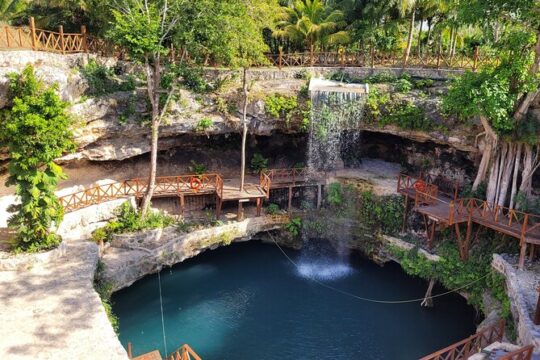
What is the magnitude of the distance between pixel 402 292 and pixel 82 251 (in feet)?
47.4

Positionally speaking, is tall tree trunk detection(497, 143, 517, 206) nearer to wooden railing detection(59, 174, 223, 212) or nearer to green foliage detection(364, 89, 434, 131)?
green foliage detection(364, 89, 434, 131)

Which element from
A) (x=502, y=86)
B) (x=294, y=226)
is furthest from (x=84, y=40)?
(x=502, y=86)

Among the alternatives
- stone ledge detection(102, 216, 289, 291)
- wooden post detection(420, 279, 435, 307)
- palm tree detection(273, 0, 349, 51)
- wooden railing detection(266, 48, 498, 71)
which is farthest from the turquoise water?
palm tree detection(273, 0, 349, 51)

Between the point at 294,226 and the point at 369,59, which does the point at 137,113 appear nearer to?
the point at 294,226

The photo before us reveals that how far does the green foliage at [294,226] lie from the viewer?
82.2 feet

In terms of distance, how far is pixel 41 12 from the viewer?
2811 cm

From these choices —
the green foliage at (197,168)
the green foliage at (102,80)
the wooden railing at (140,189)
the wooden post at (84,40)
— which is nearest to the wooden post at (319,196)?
the wooden railing at (140,189)

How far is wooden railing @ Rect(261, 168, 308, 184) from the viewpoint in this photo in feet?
84.2

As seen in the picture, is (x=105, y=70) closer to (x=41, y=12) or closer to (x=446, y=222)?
(x=41, y=12)

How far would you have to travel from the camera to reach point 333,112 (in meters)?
25.5

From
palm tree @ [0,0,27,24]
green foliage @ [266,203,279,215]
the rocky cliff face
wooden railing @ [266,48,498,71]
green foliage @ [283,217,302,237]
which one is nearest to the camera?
the rocky cliff face

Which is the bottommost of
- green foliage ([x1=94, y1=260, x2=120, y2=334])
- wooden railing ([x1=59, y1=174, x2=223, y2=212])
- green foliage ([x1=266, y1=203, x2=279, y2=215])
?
green foliage ([x1=94, y1=260, x2=120, y2=334])

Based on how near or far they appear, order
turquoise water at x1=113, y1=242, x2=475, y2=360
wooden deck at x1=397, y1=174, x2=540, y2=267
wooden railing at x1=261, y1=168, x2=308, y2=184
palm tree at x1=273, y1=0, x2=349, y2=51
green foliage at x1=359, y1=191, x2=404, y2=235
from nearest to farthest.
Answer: wooden deck at x1=397, y1=174, x2=540, y2=267, turquoise water at x1=113, y1=242, x2=475, y2=360, green foliage at x1=359, y1=191, x2=404, y2=235, wooden railing at x1=261, y1=168, x2=308, y2=184, palm tree at x1=273, y1=0, x2=349, y2=51

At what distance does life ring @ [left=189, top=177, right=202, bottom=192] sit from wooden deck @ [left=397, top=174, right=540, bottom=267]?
1022 cm
